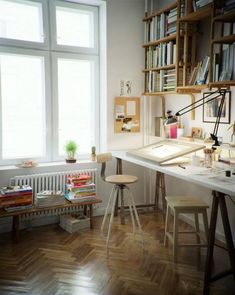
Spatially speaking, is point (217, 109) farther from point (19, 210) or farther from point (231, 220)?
point (19, 210)

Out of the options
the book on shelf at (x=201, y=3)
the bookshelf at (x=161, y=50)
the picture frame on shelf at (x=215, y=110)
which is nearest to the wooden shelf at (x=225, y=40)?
the book on shelf at (x=201, y=3)

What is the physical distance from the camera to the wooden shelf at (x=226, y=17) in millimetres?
2713

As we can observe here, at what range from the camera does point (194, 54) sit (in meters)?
3.48

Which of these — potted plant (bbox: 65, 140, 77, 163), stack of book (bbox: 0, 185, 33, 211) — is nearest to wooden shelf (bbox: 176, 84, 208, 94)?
potted plant (bbox: 65, 140, 77, 163)

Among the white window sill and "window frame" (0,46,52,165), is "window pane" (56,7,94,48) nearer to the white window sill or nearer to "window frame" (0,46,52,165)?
"window frame" (0,46,52,165)

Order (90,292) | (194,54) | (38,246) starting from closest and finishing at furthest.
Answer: (90,292) → (38,246) → (194,54)

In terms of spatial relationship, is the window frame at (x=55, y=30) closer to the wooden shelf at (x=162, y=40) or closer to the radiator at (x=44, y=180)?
the wooden shelf at (x=162, y=40)

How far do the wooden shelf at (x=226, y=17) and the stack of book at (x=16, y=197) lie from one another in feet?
8.11

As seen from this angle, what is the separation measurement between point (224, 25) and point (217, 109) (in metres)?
0.81

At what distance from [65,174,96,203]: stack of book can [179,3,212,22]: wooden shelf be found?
2.00 meters

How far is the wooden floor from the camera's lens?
2.52 m

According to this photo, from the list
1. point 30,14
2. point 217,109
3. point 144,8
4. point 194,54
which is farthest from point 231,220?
point 30,14

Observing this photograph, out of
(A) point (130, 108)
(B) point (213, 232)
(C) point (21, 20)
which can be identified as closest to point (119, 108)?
(A) point (130, 108)

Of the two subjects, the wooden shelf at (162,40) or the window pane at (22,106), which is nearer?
the wooden shelf at (162,40)
